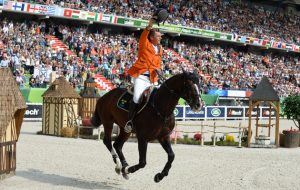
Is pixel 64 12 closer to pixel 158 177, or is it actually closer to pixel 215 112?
pixel 215 112

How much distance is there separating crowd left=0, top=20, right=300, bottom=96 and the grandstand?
63mm

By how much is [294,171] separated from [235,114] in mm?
25403

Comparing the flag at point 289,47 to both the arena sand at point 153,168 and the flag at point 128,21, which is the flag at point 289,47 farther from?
the arena sand at point 153,168

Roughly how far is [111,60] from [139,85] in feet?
97.6

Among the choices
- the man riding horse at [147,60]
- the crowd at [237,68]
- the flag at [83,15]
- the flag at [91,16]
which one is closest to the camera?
the man riding horse at [147,60]

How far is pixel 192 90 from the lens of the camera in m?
9.83

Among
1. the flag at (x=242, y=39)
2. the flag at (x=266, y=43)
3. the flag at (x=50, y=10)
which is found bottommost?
the flag at (x=266, y=43)

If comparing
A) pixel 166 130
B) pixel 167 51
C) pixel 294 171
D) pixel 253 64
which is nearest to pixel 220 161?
pixel 294 171

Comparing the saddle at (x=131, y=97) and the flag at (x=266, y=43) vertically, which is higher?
the flag at (x=266, y=43)

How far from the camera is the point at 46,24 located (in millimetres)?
42250

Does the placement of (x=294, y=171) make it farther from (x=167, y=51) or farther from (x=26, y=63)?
(x=167, y=51)

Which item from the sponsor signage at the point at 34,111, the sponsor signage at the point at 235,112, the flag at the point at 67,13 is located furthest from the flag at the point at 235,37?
the sponsor signage at the point at 34,111

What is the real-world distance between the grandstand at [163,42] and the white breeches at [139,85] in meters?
21.7

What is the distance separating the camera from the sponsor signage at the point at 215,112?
3666 centimetres
